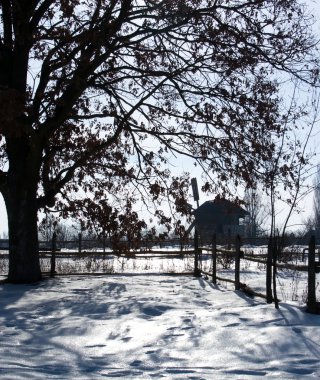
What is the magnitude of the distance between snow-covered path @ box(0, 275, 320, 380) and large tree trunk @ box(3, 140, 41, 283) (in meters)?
2.63

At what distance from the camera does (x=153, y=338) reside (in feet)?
25.3

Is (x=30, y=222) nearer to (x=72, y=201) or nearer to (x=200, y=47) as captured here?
(x=72, y=201)

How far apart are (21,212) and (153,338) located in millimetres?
8382

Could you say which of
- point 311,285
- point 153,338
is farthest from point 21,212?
point 311,285

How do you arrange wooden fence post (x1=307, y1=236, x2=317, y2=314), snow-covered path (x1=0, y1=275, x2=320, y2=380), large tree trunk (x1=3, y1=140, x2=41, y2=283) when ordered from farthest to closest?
large tree trunk (x1=3, y1=140, x2=41, y2=283)
wooden fence post (x1=307, y1=236, x2=317, y2=314)
snow-covered path (x1=0, y1=275, x2=320, y2=380)

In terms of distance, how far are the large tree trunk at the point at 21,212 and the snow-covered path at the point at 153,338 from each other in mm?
2628

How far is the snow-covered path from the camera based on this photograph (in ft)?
19.5

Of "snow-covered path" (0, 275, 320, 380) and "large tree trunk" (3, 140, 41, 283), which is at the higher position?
"large tree trunk" (3, 140, 41, 283)

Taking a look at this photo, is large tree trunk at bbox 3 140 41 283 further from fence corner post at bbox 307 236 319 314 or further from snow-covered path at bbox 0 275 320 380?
fence corner post at bbox 307 236 319 314

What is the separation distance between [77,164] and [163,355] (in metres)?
9.10

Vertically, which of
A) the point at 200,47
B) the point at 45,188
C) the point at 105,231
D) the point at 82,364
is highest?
the point at 200,47

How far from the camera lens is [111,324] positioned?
29.2 ft

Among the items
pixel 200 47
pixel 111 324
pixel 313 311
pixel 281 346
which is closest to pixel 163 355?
pixel 281 346

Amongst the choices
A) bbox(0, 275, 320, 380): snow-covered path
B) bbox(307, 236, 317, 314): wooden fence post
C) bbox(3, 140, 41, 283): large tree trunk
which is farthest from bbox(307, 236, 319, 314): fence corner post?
bbox(3, 140, 41, 283): large tree trunk
